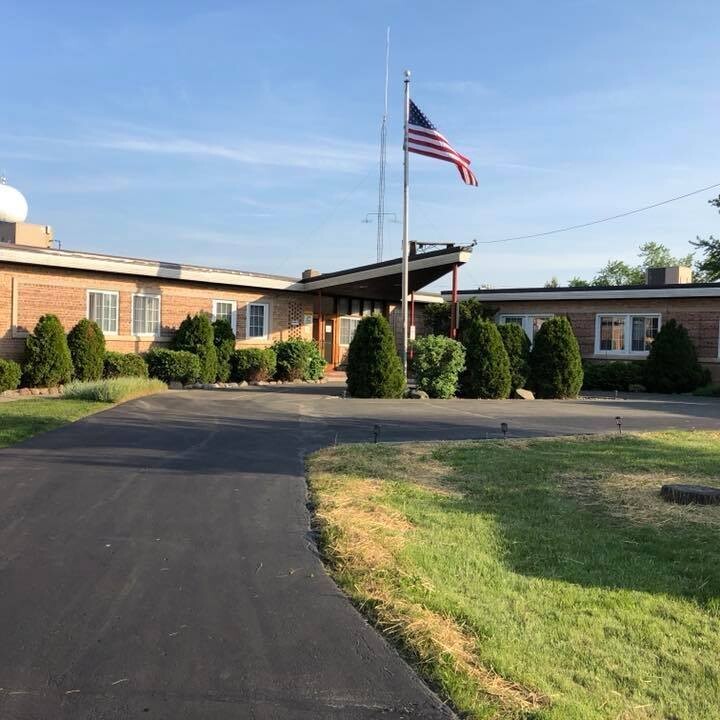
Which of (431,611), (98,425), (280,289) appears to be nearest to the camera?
(431,611)

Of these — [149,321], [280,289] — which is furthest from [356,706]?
[280,289]

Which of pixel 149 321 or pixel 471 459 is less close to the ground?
pixel 149 321

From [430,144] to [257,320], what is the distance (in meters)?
8.37

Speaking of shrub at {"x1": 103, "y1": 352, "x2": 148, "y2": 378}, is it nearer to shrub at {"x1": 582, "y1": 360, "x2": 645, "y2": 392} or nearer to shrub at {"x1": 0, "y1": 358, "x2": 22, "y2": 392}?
shrub at {"x1": 0, "y1": 358, "x2": 22, "y2": 392}

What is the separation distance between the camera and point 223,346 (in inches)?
834

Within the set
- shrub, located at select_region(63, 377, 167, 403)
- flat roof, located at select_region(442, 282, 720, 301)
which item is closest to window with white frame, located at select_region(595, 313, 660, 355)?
flat roof, located at select_region(442, 282, 720, 301)

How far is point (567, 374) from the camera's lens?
20047mm

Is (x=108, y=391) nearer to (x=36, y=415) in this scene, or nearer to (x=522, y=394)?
(x=36, y=415)

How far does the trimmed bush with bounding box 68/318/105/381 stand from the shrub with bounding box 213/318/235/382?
3.55 meters

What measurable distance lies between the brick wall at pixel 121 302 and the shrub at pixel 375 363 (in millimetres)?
6648

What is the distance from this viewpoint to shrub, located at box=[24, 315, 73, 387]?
17.4 m

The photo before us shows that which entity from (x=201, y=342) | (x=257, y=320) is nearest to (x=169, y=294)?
(x=201, y=342)

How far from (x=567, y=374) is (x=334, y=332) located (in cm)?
969

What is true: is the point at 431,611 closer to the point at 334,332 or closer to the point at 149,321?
the point at 149,321
